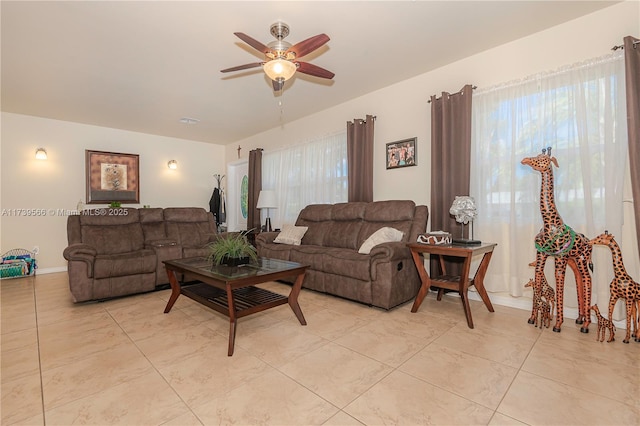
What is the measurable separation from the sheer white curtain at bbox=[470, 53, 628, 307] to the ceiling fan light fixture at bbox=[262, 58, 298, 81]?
1999 millimetres

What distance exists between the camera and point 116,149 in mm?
5645

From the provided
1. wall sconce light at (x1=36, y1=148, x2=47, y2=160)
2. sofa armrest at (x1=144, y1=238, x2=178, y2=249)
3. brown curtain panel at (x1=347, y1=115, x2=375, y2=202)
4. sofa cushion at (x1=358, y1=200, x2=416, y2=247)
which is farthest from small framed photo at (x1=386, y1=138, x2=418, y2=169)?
wall sconce light at (x1=36, y1=148, x2=47, y2=160)

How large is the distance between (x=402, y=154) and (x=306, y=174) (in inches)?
71.6

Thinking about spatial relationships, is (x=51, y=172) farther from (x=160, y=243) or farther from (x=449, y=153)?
(x=449, y=153)

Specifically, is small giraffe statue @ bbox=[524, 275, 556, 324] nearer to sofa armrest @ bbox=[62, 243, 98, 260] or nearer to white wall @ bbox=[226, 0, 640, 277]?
white wall @ bbox=[226, 0, 640, 277]

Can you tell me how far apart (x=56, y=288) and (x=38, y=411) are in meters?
3.13

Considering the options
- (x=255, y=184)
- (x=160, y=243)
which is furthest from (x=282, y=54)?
(x=255, y=184)

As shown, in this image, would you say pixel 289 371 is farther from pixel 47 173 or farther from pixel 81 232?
pixel 47 173

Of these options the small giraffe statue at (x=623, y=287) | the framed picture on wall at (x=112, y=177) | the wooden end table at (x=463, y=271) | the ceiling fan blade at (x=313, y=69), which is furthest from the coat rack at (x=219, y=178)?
the small giraffe statue at (x=623, y=287)

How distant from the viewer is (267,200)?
5371mm

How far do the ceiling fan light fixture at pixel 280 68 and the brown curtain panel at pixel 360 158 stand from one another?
184cm

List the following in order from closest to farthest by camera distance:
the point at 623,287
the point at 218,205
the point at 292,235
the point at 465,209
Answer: the point at 623,287, the point at 465,209, the point at 292,235, the point at 218,205

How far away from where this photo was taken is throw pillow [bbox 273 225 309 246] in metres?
4.24

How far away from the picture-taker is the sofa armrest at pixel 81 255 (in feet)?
10.1
